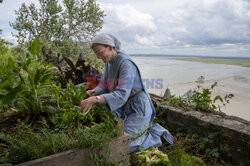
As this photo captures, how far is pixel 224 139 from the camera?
2.17 metres

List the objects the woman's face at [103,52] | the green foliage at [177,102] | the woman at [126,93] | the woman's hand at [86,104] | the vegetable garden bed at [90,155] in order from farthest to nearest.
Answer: the green foliage at [177,102]
the woman's face at [103,52]
the woman at [126,93]
the woman's hand at [86,104]
the vegetable garden bed at [90,155]

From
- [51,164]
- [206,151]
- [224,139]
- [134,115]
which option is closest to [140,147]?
[134,115]

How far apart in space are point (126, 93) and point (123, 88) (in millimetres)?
66

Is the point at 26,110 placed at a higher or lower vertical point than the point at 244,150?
higher

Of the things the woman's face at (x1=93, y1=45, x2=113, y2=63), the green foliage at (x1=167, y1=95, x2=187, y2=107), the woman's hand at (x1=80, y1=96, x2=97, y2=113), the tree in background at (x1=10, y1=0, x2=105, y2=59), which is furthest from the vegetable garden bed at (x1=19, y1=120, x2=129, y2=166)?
the tree in background at (x1=10, y1=0, x2=105, y2=59)

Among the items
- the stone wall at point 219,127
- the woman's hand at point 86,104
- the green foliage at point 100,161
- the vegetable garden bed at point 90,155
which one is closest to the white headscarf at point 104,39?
the woman's hand at point 86,104

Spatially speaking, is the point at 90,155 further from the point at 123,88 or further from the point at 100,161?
the point at 123,88

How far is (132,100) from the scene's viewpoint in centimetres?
238

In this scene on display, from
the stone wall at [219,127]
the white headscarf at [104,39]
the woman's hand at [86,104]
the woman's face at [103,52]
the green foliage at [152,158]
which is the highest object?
the white headscarf at [104,39]

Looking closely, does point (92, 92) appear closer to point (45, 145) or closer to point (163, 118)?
point (45, 145)

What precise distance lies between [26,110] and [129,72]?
1.12m

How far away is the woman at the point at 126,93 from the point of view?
1919mm

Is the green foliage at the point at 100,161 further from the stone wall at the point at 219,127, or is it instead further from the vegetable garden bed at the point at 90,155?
the stone wall at the point at 219,127

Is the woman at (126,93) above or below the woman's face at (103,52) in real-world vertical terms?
below
